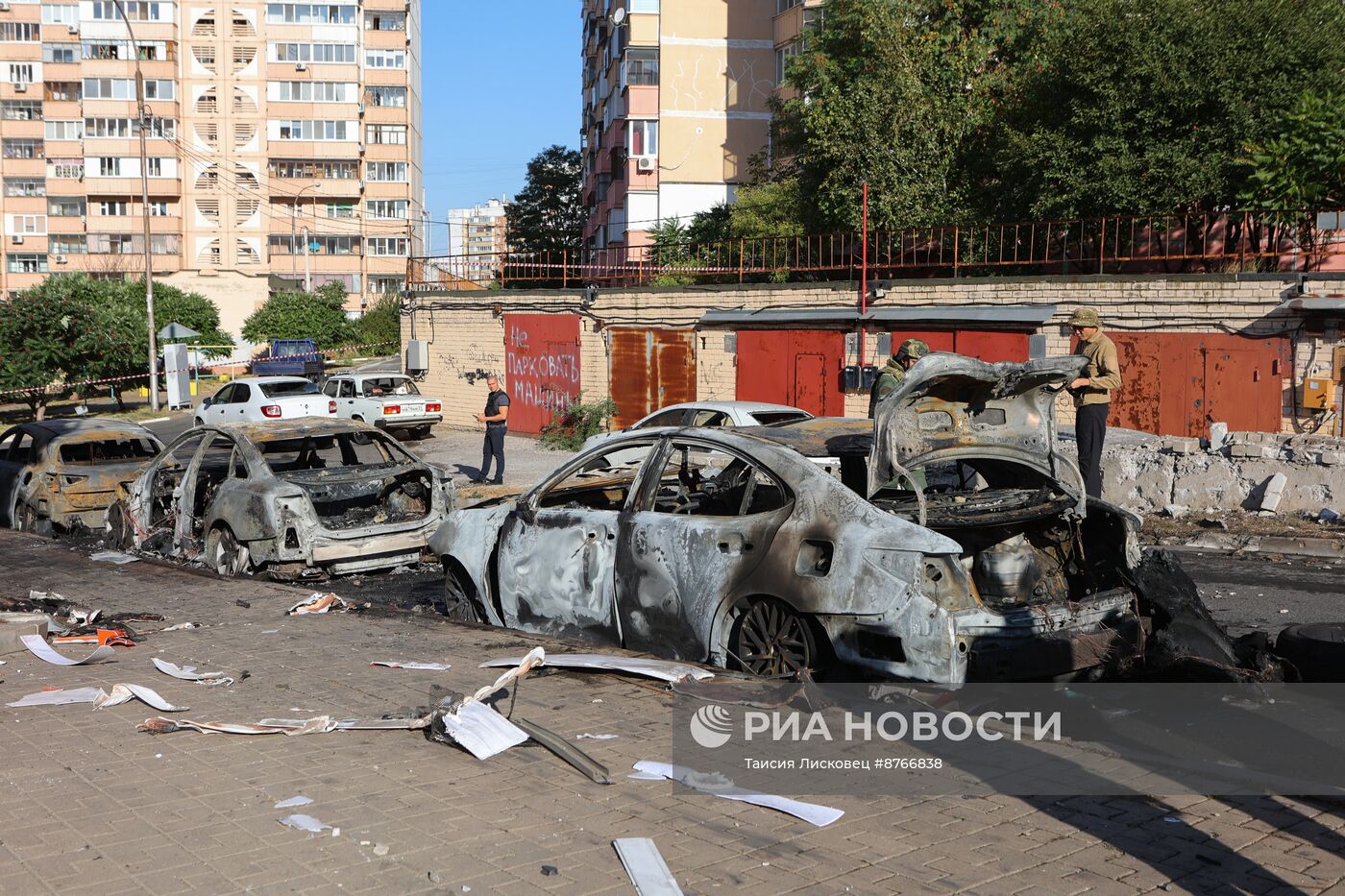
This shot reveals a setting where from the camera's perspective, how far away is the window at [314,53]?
3295 inches

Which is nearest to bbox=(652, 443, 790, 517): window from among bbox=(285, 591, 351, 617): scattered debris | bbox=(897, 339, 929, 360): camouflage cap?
bbox=(897, 339, 929, 360): camouflage cap

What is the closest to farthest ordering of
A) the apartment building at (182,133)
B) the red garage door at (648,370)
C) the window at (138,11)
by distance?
the red garage door at (648,370) → the window at (138,11) → the apartment building at (182,133)

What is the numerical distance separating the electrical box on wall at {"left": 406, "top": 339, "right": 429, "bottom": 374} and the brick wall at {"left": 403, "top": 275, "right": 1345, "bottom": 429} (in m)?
0.21

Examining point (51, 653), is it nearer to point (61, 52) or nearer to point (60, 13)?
point (61, 52)

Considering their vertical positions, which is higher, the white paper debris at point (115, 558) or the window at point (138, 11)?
the window at point (138, 11)

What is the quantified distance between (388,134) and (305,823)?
294ft

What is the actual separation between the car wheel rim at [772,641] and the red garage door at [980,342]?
1290cm

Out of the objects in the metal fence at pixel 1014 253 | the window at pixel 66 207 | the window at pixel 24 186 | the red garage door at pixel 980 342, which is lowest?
the red garage door at pixel 980 342

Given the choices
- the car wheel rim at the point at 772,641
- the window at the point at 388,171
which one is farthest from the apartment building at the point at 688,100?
the window at the point at 388,171

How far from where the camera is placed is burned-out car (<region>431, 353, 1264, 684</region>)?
571 cm

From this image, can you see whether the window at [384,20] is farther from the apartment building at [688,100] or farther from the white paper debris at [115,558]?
the white paper debris at [115,558]

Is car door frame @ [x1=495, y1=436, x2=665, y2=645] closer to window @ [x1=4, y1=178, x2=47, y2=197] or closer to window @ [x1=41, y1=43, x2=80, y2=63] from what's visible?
window @ [x1=4, y1=178, x2=47, y2=197]

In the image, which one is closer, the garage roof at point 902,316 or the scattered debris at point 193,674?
the scattered debris at point 193,674

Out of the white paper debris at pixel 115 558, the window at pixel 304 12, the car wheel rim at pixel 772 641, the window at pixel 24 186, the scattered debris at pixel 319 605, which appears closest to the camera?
the car wheel rim at pixel 772 641
